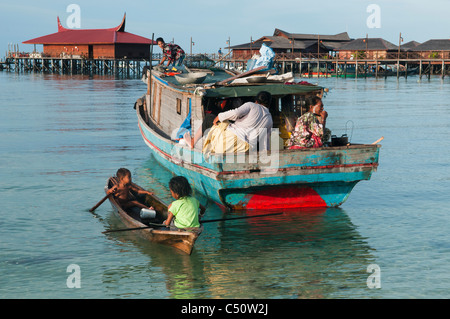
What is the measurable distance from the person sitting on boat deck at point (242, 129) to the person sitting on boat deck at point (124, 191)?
1376mm

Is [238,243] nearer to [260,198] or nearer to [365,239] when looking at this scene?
[260,198]

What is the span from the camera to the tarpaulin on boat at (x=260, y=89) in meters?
9.93

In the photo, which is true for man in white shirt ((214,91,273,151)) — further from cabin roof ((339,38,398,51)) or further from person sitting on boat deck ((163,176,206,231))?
cabin roof ((339,38,398,51))

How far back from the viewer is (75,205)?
10.8m

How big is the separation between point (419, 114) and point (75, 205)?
68.3 feet

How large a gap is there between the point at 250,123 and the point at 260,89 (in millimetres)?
1156

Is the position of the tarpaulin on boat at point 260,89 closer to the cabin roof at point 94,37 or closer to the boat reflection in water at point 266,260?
the boat reflection in water at point 266,260

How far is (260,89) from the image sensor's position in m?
10.1

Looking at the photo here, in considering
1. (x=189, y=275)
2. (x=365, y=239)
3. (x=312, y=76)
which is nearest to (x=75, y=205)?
(x=189, y=275)

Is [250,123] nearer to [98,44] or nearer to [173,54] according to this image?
[173,54]

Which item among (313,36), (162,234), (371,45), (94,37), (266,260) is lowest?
(266,260)

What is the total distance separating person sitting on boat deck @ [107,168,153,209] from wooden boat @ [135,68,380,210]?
45.6 inches

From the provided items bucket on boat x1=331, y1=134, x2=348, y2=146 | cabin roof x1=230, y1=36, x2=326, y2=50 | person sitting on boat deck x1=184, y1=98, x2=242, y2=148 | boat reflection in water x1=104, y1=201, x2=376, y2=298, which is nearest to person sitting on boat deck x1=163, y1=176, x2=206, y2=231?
boat reflection in water x1=104, y1=201, x2=376, y2=298

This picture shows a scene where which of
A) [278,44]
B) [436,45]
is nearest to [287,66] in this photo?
[278,44]
